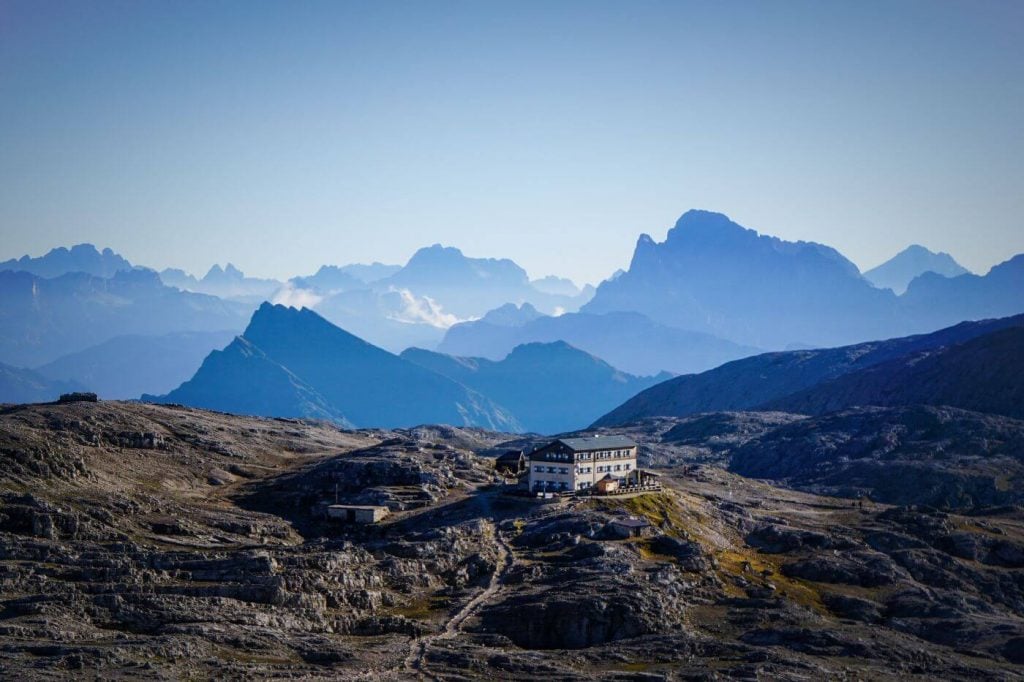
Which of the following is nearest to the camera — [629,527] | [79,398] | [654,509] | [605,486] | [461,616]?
[461,616]

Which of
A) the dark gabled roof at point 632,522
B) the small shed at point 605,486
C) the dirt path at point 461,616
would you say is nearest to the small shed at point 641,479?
the small shed at point 605,486

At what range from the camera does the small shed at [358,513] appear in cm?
14888

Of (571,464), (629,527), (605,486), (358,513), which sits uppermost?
(571,464)

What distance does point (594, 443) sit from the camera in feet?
520

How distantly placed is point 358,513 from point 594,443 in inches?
1310

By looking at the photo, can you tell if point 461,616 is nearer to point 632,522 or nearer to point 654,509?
point 632,522

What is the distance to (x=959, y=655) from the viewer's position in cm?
11600

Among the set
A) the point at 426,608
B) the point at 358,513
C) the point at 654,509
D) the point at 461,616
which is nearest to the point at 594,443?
the point at 654,509

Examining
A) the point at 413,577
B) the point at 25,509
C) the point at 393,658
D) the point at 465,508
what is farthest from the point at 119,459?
the point at 393,658

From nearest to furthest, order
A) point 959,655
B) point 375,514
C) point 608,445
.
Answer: point 959,655, point 375,514, point 608,445

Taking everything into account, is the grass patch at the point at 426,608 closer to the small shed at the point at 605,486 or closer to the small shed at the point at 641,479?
the small shed at the point at 605,486

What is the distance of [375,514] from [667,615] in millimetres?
48409

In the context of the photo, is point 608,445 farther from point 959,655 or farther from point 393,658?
point 393,658

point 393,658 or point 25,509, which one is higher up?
point 25,509
